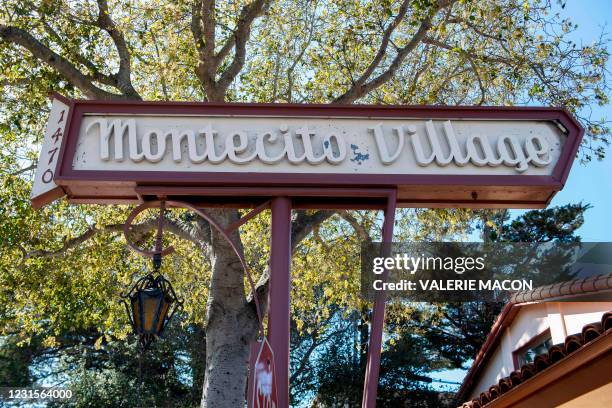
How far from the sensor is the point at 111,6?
11.3 metres

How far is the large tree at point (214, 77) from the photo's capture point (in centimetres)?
976

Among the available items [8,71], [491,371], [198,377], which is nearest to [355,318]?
[198,377]

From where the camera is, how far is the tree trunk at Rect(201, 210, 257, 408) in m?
8.30

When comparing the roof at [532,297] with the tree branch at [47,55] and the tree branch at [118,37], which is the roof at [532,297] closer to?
the tree branch at [47,55]

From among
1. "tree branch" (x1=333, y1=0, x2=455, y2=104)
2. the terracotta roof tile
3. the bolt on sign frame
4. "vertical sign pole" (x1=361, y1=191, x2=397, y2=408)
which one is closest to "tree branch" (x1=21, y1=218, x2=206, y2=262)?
"tree branch" (x1=333, y1=0, x2=455, y2=104)

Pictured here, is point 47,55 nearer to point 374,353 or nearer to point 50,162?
point 50,162

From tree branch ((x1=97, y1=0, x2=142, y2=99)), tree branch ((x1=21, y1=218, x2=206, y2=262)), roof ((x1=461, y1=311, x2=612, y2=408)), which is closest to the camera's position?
roof ((x1=461, y1=311, x2=612, y2=408))

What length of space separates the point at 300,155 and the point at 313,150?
0.10m

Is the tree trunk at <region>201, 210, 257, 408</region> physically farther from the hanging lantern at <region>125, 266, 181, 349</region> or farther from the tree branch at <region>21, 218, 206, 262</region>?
the hanging lantern at <region>125, 266, 181, 349</region>

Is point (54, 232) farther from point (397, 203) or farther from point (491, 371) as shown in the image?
point (491, 371)

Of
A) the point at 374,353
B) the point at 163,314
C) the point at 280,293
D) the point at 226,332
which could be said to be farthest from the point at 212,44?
the point at 374,353

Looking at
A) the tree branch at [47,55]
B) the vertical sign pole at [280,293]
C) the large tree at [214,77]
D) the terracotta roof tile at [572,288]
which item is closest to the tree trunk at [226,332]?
the large tree at [214,77]

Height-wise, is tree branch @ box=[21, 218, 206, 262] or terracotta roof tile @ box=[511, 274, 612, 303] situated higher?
tree branch @ box=[21, 218, 206, 262]

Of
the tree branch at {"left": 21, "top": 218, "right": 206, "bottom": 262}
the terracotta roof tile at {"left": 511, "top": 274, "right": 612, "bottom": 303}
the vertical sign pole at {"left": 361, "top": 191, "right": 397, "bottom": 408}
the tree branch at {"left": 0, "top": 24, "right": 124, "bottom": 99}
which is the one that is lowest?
the vertical sign pole at {"left": 361, "top": 191, "right": 397, "bottom": 408}
